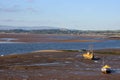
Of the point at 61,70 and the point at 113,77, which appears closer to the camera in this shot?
the point at 113,77

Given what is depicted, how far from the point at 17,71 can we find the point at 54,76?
6.31m

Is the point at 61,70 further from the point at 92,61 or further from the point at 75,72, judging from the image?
the point at 92,61

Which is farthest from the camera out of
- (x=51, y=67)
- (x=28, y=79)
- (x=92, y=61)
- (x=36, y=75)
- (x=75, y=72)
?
(x=92, y=61)

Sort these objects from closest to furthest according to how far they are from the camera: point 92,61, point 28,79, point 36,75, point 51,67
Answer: point 28,79 < point 36,75 < point 51,67 < point 92,61

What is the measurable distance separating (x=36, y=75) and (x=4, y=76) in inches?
137

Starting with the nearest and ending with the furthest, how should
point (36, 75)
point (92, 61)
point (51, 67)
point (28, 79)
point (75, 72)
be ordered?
1. point (28, 79)
2. point (36, 75)
3. point (75, 72)
4. point (51, 67)
5. point (92, 61)

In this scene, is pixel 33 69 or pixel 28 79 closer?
pixel 28 79

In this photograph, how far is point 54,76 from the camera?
1582 inches

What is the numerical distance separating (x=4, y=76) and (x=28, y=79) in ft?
10.9

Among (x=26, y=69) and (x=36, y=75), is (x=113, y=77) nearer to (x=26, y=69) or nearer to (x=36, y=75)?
(x=36, y=75)

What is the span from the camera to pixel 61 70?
4603cm

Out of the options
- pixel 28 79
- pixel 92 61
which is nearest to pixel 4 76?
pixel 28 79

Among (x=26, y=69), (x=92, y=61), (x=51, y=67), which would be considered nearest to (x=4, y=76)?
(x=26, y=69)

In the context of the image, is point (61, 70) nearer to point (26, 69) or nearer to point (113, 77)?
point (26, 69)
